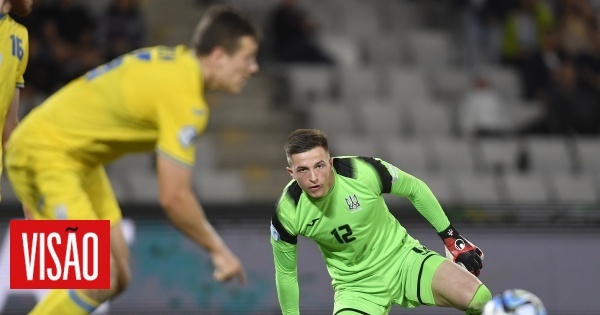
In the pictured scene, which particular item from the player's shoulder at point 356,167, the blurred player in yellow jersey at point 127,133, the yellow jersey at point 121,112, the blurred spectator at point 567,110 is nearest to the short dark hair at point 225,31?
the blurred player in yellow jersey at point 127,133

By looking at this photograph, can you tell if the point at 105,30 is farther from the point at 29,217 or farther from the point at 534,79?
the point at 29,217

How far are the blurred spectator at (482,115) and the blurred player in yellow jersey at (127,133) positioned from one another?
7.47 meters

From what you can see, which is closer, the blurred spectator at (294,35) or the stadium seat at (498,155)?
the stadium seat at (498,155)

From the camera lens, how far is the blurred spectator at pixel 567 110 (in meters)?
13.0

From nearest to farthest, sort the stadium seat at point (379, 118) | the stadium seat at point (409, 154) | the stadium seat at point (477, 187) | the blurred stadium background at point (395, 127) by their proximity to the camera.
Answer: the blurred stadium background at point (395, 127)
the stadium seat at point (477, 187)
the stadium seat at point (409, 154)
the stadium seat at point (379, 118)

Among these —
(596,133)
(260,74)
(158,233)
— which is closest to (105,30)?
(260,74)

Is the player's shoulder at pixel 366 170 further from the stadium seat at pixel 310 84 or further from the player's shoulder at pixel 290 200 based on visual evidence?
the stadium seat at pixel 310 84

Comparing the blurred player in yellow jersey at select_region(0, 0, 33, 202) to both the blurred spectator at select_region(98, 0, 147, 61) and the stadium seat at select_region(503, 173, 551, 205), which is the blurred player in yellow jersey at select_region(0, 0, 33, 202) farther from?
the stadium seat at select_region(503, 173, 551, 205)

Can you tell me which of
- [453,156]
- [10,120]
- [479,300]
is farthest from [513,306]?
[453,156]

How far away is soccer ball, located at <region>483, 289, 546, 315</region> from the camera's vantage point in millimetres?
5793

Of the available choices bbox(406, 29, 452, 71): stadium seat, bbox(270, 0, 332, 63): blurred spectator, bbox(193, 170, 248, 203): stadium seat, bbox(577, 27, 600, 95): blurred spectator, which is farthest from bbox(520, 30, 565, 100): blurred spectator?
bbox(193, 170, 248, 203): stadium seat

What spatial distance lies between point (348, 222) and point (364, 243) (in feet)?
0.62

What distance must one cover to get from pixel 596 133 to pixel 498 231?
12.1ft

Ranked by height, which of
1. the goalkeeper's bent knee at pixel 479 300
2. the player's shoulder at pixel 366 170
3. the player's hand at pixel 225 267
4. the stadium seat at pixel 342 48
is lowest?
the goalkeeper's bent knee at pixel 479 300
